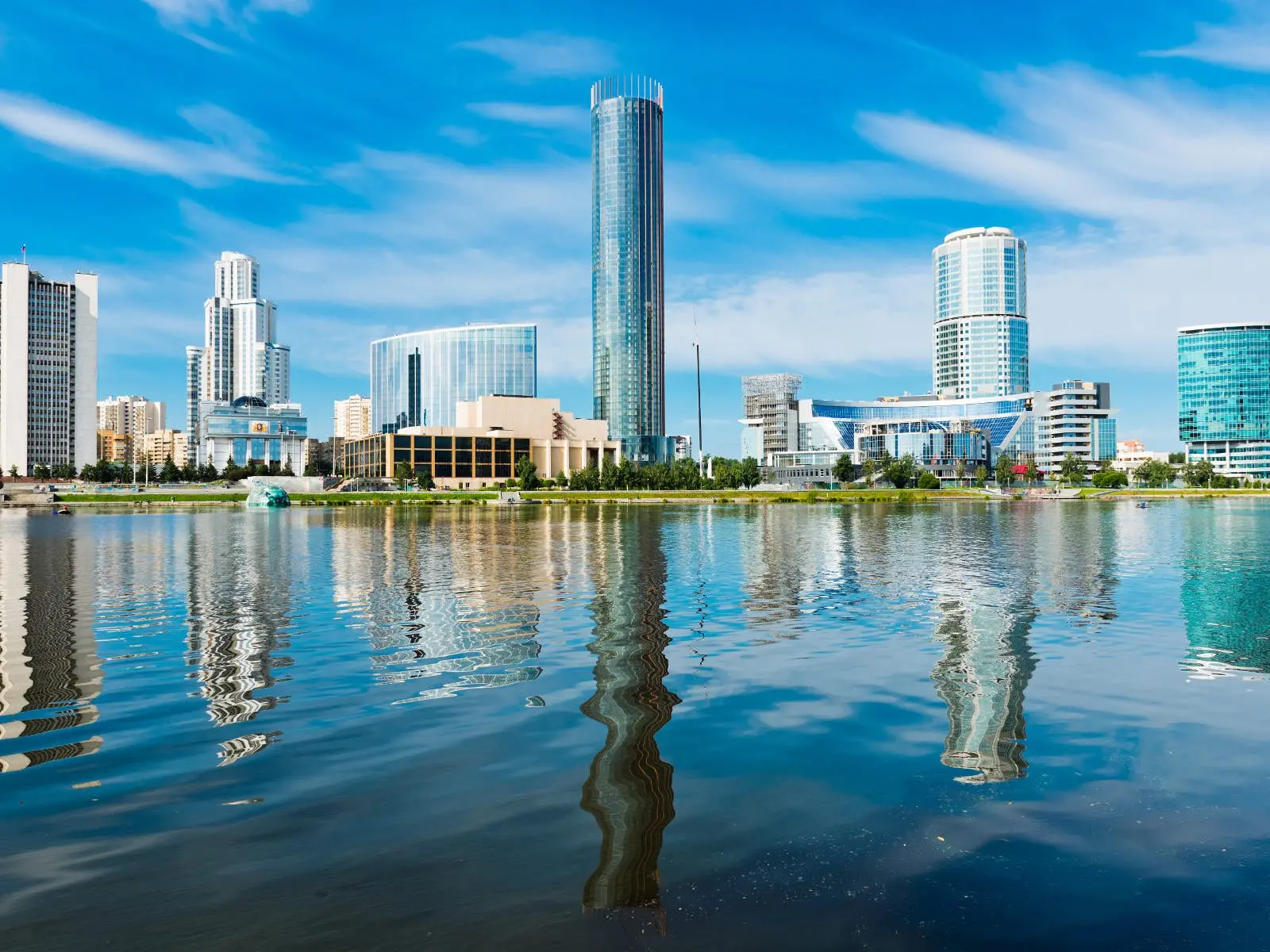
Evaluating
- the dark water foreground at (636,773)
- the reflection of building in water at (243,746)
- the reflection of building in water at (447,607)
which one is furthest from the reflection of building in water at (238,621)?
the reflection of building in water at (447,607)

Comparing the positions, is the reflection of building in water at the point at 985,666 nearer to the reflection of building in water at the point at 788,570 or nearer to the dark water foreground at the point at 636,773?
the dark water foreground at the point at 636,773

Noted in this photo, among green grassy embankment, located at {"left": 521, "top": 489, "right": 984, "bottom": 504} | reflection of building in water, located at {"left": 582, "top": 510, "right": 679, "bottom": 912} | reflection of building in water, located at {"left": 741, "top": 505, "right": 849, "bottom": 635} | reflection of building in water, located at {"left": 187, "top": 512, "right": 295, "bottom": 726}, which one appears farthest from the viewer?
green grassy embankment, located at {"left": 521, "top": 489, "right": 984, "bottom": 504}

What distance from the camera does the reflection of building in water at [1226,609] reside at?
Answer: 69.6ft

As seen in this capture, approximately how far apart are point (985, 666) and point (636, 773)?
11.0 metres

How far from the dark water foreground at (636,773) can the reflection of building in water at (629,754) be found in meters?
0.07

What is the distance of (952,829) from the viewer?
11.0m

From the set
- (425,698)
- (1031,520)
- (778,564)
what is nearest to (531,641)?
(425,698)

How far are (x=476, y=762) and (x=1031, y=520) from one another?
314 feet

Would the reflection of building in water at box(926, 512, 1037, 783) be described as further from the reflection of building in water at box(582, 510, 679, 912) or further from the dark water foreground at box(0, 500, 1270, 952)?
the reflection of building in water at box(582, 510, 679, 912)

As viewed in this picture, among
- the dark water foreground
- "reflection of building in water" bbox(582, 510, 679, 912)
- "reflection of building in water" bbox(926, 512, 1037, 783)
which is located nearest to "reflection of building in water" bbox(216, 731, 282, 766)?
the dark water foreground

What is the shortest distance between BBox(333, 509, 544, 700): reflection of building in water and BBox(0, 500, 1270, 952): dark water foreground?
234 mm

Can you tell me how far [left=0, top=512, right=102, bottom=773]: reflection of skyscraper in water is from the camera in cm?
1520

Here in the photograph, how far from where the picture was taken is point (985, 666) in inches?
811

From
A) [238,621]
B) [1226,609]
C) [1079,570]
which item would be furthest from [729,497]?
[238,621]
